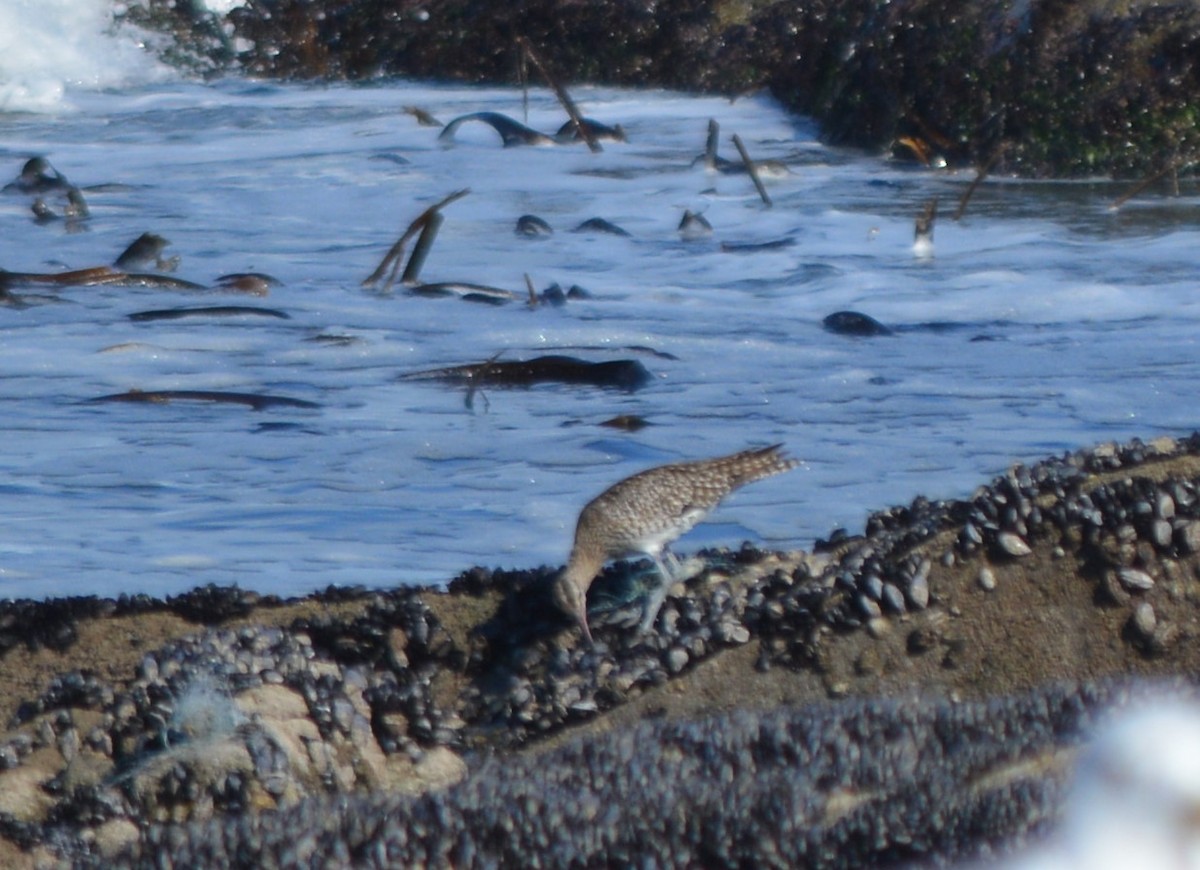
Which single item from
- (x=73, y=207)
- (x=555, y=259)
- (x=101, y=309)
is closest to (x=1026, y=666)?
(x=101, y=309)

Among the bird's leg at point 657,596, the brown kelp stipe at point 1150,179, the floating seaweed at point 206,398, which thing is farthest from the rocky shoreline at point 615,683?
the brown kelp stipe at point 1150,179

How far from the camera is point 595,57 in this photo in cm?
1496

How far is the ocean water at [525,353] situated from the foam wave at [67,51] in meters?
4.22

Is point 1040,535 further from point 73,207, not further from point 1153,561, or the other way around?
point 73,207

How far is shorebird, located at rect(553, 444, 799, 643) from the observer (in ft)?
10.6

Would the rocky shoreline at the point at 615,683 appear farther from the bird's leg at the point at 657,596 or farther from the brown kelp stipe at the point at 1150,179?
the brown kelp stipe at the point at 1150,179

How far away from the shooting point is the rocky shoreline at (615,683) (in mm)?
2338

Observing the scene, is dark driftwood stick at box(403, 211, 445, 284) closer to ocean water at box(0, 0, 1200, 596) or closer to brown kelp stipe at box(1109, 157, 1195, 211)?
ocean water at box(0, 0, 1200, 596)

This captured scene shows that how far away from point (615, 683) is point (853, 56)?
977cm

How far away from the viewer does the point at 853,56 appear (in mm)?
12109

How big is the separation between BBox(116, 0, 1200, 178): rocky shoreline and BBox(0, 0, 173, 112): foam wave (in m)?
0.30

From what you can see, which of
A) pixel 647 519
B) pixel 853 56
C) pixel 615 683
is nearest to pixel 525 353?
pixel 647 519

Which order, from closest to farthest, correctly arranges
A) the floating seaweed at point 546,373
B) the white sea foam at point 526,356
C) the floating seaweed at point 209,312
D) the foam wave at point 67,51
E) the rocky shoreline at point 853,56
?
the white sea foam at point 526,356 < the floating seaweed at point 546,373 < the floating seaweed at point 209,312 < the rocky shoreline at point 853,56 < the foam wave at point 67,51

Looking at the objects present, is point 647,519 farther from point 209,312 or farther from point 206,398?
point 209,312
